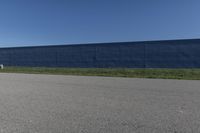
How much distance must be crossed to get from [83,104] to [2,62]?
31291 millimetres

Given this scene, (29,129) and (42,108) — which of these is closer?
(29,129)

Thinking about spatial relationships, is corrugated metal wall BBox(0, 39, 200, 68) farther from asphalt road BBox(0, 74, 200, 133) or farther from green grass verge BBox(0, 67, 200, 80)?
asphalt road BBox(0, 74, 200, 133)

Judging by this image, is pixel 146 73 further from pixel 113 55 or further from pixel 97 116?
pixel 97 116

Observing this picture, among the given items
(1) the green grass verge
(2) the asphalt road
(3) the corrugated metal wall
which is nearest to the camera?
(2) the asphalt road

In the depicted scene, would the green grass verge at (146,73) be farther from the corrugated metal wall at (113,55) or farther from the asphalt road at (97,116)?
the asphalt road at (97,116)

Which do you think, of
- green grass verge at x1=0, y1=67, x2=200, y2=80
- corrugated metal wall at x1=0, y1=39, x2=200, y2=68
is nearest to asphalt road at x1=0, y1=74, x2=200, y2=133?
green grass verge at x1=0, y1=67, x2=200, y2=80

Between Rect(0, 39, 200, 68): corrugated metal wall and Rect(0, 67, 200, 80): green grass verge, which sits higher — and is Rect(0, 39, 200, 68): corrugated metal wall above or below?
above

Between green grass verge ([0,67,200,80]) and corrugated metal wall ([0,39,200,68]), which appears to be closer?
green grass verge ([0,67,200,80])

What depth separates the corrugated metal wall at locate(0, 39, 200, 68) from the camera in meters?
22.8

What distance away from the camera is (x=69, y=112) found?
4238mm

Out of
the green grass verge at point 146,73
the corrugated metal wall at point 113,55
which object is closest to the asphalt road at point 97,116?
the green grass verge at point 146,73

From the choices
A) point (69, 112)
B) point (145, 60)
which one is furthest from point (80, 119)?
point (145, 60)

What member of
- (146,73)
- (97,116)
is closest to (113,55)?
(146,73)

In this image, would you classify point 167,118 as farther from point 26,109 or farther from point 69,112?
point 26,109
